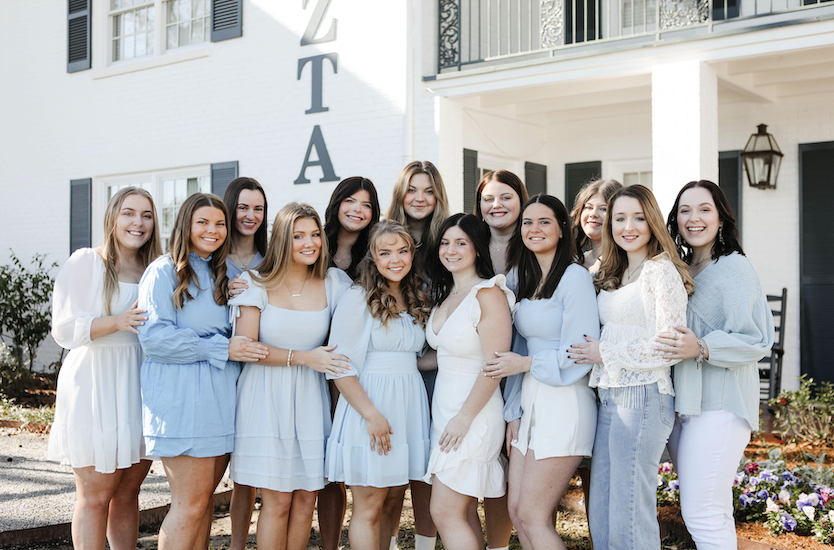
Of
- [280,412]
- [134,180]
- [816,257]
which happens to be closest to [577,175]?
[816,257]

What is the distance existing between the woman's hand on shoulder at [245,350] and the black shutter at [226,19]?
674 centimetres

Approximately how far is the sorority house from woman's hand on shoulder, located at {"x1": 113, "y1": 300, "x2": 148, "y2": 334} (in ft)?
15.8

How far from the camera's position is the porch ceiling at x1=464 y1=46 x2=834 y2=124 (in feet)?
21.5

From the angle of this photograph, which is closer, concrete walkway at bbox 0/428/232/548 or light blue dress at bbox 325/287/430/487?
light blue dress at bbox 325/287/430/487

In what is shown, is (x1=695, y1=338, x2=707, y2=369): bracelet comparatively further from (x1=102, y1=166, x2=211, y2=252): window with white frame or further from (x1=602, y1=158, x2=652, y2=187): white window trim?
(x1=102, y1=166, x2=211, y2=252): window with white frame

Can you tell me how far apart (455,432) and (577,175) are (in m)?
6.08

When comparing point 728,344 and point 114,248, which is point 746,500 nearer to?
point 728,344

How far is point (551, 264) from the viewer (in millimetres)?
3373

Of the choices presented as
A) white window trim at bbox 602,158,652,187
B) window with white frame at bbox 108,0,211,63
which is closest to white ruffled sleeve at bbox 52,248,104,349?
white window trim at bbox 602,158,652,187

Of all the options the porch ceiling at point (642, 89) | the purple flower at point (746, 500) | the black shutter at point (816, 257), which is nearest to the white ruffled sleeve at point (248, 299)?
the purple flower at point (746, 500)

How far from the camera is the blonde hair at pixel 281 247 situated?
134 inches

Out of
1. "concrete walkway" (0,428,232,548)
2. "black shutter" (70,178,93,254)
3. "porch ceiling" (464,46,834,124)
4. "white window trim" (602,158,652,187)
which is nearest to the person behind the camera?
"concrete walkway" (0,428,232,548)

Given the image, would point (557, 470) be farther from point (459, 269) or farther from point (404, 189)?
point (404, 189)

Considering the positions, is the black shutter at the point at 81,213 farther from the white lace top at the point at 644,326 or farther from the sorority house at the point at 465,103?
the white lace top at the point at 644,326
